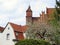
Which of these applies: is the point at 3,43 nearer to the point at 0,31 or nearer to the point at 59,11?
the point at 0,31

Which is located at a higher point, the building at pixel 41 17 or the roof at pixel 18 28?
the building at pixel 41 17

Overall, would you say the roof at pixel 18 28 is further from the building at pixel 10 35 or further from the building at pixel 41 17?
the building at pixel 41 17

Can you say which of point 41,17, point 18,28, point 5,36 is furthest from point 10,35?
point 41,17

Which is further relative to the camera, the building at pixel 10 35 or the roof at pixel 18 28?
the roof at pixel 18 28

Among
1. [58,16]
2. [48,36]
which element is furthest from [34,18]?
[58,16]

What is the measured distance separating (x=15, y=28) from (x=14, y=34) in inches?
129

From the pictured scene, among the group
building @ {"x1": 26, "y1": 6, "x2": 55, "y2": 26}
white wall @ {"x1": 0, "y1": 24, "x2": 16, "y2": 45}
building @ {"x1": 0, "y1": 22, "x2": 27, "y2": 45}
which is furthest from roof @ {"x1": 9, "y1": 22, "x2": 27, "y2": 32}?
building @ {"x1": 26, "y1": 6, "x2": 55, "y2": 26}

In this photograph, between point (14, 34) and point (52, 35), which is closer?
point (52, 35)

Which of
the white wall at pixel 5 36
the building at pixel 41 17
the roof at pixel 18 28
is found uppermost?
the building at pixel 41 17

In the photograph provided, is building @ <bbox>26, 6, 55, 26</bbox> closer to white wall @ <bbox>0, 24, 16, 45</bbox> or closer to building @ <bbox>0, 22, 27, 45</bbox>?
building @ <bbox>0, 22, 27, 45</bbox>

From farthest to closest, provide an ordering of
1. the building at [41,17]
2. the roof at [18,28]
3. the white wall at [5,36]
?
the building at [41,17] → the roof at [18,28] → the white wall at [5,36]

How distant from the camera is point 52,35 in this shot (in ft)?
235

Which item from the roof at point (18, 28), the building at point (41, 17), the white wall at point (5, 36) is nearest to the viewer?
the white wall at point (5, 36)

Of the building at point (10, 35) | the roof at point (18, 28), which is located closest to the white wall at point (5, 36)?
the building at point (10, 35)
